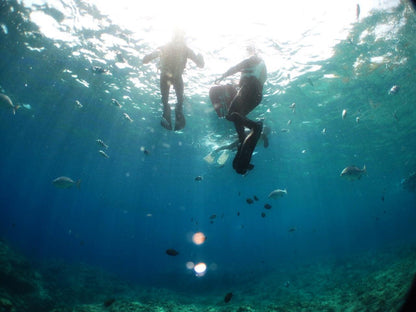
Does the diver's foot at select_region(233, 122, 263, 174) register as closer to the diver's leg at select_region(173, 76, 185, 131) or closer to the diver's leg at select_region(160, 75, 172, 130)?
the diver's leg at select_region(173, 76, 185, 131)

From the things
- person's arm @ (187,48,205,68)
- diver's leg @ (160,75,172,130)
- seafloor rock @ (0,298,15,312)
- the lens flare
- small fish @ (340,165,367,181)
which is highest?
the lens flare

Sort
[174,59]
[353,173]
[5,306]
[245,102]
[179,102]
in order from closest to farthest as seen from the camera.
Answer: [245,102], [174,59], [179,102], [5,306], [353,173]

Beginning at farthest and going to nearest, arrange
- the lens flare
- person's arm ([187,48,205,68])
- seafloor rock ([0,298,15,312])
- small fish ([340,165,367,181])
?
the lens flare → small fish ([340,165,367,181]) → seafloor rock ([0,298,15,312]) → person's arm ([187,48,205,68])

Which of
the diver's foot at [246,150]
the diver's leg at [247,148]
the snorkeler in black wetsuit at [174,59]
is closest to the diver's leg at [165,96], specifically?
the snorkeler in black wetsuit at [174,59]

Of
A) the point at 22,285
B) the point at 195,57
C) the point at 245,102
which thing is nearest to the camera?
the point at 245,102

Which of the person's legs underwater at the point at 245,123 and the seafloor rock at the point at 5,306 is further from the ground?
the person's legs underwater at the point at 245,123

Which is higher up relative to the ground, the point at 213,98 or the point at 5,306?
the point at 213,98

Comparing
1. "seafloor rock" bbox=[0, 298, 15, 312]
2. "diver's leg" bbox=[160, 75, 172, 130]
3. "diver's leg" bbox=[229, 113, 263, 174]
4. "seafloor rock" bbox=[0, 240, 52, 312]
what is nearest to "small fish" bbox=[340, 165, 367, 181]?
"diver's leg" bbox=[229, 113, 263, 174]

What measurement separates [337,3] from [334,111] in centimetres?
1143

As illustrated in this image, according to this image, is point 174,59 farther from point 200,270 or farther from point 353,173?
point 200,270

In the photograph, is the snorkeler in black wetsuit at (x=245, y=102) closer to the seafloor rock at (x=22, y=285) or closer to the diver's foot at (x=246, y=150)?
the diver's foot at (x=246, y=150)

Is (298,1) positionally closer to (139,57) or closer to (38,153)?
(139,57)

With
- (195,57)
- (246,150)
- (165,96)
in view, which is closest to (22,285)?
(165,96)

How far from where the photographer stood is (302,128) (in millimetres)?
22812
